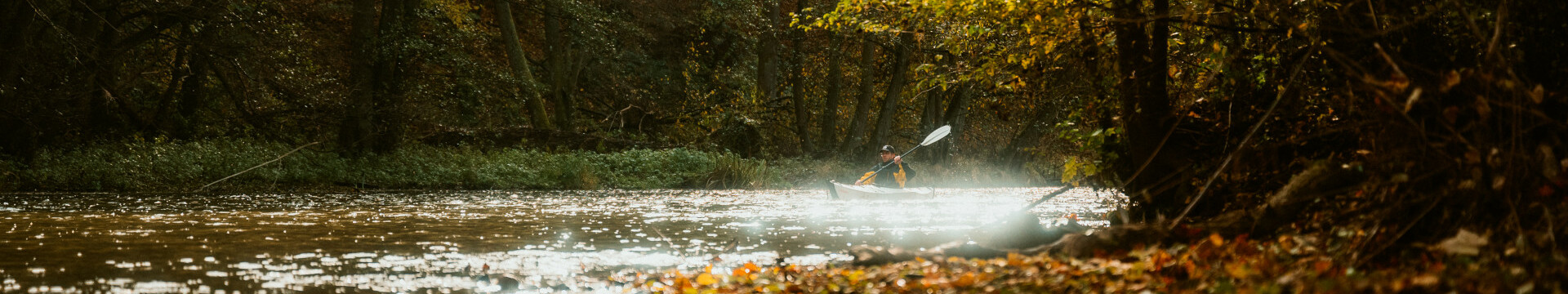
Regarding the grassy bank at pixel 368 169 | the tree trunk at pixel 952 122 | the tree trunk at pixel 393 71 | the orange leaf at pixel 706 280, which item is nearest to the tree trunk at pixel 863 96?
the tree trunk at pixel 952 122

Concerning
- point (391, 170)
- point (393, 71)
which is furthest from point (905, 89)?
point (391, 170)

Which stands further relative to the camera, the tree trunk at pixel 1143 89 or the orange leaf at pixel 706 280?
the tree trunk at pixel 1143 89

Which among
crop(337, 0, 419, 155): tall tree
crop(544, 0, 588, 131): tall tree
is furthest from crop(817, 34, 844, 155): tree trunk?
crop(337, 0, 419, 155): tall tree

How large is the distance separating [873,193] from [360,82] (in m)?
11.2

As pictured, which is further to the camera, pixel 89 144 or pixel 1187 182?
pixel 89 144

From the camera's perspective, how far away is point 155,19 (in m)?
20.7

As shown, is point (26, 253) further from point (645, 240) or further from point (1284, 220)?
point (1284, 220)

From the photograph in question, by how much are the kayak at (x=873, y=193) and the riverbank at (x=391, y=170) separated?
6935mm

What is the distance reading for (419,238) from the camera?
10125 mm

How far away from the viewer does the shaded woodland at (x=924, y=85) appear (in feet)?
18.0

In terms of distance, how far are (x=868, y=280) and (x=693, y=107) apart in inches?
993

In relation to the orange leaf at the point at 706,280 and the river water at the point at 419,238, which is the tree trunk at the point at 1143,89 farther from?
the orange leaf at the point at 706,280

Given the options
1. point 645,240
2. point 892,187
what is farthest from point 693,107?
point 645,240

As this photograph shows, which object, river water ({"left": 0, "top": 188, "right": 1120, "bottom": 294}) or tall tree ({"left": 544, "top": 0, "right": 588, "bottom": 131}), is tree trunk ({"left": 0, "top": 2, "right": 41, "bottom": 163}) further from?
tall tree ({"left": 544, "top": 0, "right": 588, "bottom": 131})
